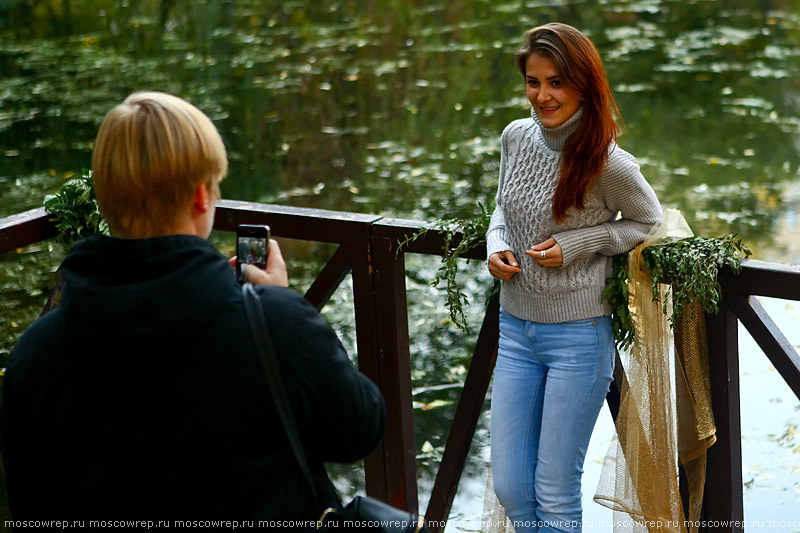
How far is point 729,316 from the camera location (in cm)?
255

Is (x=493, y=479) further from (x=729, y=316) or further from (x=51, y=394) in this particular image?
(x=51, y=394)

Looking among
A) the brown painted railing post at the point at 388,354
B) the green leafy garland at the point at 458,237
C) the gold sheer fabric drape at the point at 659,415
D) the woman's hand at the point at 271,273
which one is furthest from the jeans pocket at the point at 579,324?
the woman's hand at the point at 271,273

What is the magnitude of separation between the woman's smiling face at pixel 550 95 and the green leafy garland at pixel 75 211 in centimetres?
154

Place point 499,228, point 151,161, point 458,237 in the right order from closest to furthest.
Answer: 1. point 151,161
2. point 499,228
3. point 458,237

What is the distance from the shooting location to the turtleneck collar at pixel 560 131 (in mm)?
2443

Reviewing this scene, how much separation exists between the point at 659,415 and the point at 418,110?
7.62 meters

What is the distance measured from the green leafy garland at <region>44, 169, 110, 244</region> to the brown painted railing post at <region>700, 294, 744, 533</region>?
6.38 ft

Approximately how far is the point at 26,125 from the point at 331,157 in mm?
3220

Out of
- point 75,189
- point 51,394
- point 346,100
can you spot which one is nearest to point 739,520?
point 51,394

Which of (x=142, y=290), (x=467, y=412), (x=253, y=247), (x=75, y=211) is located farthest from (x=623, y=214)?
(x=75, y=211)

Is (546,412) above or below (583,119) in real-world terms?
below

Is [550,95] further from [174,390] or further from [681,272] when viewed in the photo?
[174,390]

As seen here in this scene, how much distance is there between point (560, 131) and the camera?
2471 mm

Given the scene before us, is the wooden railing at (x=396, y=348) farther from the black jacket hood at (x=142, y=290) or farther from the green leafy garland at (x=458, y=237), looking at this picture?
the black jacket hood at (x=142, y=290)
